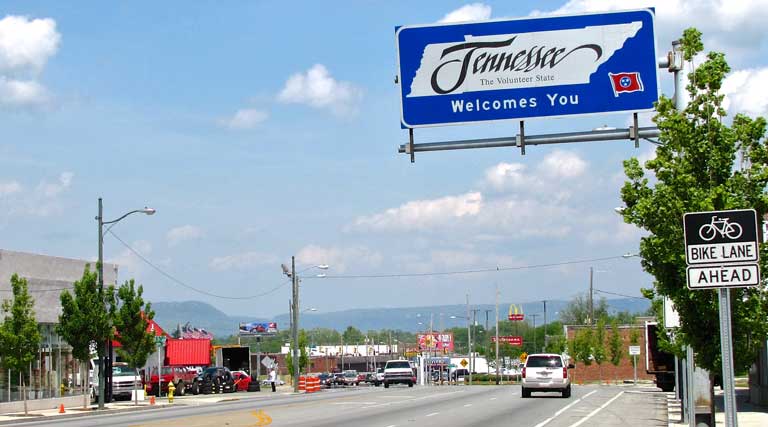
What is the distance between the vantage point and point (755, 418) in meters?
26.3

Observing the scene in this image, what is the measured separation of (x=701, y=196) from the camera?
13.4 metres

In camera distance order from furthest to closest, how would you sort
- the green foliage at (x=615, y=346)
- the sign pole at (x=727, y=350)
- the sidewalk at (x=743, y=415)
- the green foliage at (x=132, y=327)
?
the green foliage at (x=615, y=346) → the green foliage at (x=132, y=327) → the sidewalk at (x=743, y=415) → the sign pole at (x=727, y=350)

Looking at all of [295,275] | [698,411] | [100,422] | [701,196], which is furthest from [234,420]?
[295,275]

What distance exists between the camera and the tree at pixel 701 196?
13516 millimetres

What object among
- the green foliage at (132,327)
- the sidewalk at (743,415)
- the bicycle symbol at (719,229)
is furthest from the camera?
the green foliage at (132,327)

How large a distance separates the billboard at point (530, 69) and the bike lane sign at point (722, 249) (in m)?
7.01

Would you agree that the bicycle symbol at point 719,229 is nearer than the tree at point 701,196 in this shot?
Yes

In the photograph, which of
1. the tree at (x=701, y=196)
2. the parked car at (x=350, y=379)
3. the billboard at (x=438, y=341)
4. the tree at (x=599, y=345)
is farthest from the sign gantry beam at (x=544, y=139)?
the billboard at (x=438, y=341)

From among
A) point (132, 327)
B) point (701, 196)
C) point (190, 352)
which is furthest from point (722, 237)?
point (190, 352)

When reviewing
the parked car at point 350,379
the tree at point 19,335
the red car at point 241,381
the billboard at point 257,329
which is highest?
the tree at point 19,335

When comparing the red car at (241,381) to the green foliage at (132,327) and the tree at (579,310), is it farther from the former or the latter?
the tree at (579,310)

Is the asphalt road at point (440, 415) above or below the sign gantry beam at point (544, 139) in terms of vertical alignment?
below

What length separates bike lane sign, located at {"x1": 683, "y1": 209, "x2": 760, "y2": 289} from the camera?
33.7 ft

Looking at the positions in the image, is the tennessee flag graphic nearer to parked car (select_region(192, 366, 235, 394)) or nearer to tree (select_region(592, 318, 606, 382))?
parked car (select_region(192, 366, 235, 394))
